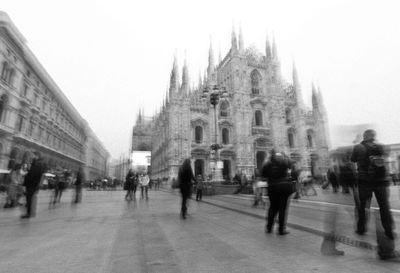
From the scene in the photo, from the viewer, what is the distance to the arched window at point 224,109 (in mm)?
36781

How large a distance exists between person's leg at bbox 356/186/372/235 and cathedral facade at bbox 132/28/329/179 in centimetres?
2710

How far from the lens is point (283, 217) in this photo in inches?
165

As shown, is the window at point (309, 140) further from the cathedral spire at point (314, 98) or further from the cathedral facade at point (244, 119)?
the cathedral spire at point (314, 98)

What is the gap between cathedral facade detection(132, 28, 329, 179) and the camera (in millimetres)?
33531

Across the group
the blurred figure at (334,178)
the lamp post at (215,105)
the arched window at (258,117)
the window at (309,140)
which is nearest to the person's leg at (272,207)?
the blurred figure at (334,178)

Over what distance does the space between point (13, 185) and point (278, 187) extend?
9.52 meters

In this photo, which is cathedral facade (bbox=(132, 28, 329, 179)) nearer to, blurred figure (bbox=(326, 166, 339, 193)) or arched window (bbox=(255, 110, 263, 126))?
arched window (bbox=(255, 110, 263, 126))

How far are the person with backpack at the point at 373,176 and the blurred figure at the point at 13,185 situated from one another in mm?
10473

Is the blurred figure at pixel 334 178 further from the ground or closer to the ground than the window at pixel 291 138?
closer to the ground

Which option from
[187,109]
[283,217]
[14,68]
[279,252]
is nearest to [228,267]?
[279,252]

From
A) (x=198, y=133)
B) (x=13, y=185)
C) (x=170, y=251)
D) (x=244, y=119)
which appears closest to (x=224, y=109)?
(x=244, y=119)

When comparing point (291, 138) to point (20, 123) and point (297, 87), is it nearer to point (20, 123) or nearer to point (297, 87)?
point (297, 87)

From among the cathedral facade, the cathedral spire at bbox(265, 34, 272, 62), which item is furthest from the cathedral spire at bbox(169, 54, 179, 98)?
the cathedral spire at bbox(265, 34, 272, 62)

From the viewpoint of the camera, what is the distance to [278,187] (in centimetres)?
418
